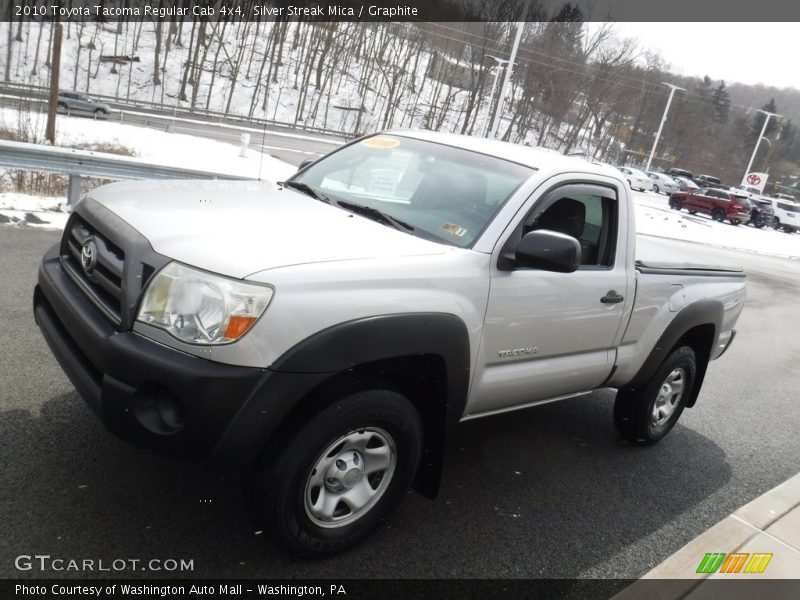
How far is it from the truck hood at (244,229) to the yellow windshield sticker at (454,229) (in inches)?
7.3

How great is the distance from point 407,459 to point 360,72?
78.0m

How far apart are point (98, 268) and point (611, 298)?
9.07ft

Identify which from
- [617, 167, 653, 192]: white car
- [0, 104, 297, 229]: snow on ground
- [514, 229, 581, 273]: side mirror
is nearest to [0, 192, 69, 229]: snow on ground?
[0, 104, 297, 229]: snow on ground

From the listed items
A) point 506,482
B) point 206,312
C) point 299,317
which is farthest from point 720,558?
point 206,312

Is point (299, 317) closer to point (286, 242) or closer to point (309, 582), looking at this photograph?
point (286, 242)

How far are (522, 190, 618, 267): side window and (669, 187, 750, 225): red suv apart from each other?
116ft

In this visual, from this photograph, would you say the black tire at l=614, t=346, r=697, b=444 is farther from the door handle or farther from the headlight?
the headlight

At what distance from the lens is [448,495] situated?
12.1ft

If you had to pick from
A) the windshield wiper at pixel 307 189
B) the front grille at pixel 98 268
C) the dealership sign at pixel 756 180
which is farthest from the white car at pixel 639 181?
the front grille at pixel 98 268

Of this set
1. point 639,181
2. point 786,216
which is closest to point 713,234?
point 786,216

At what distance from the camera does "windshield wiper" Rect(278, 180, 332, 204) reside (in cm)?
368

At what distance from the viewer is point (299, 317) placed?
247cm

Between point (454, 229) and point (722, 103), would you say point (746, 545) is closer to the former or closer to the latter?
point (454, 229)
